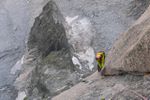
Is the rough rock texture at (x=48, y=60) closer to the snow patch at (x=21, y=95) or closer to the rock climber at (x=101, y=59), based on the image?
the snow patch at (x=21, y=95)

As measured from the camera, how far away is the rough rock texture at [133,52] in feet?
12.7

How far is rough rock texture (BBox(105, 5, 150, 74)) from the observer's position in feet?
12.7

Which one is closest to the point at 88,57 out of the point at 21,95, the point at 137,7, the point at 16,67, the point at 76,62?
the point at 76,62

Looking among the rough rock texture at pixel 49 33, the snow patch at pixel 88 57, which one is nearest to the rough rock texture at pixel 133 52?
the snow patch at pixel 88 57

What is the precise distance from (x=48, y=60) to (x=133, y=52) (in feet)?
12.8

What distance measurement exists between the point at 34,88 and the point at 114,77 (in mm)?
3503

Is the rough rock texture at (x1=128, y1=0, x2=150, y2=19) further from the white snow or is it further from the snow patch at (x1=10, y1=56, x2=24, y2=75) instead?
the snow patch at (x1=10, y1=56, x2=24, y2=75)

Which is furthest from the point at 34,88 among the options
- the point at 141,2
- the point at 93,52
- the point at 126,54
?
the point at 126,54

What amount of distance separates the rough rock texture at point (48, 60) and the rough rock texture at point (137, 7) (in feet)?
5.21

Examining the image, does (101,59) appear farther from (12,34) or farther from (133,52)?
(12,34)

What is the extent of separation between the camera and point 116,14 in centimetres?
805

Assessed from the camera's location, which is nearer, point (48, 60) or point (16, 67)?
point (48, 60)

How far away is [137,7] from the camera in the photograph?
7.71m

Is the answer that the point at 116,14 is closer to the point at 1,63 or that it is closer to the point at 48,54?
the point at 48,54
